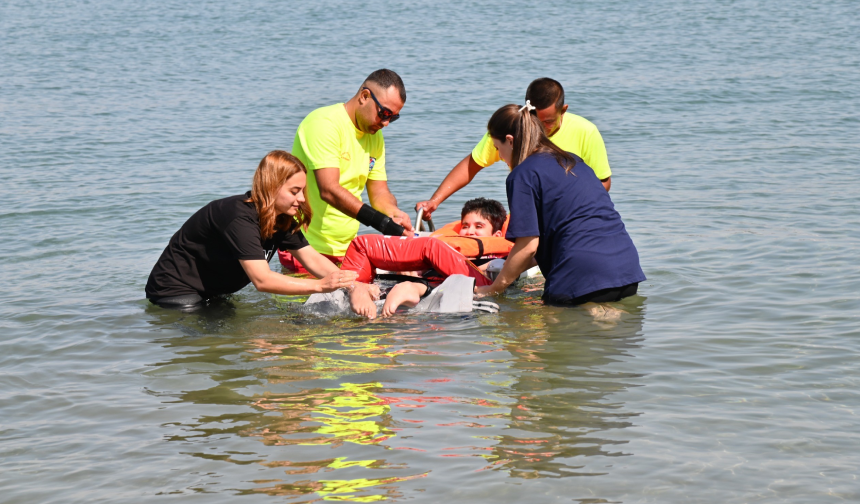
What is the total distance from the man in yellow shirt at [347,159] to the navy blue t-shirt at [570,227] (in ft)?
4.54

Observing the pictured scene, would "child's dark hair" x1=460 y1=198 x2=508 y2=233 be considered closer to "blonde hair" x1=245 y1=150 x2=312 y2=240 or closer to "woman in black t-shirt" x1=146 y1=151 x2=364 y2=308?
"woman in black t-shirt" x1=146 y1=151 x2=364 y2=308

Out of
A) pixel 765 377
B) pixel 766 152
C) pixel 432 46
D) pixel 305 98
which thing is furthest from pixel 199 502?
pixel 432 46

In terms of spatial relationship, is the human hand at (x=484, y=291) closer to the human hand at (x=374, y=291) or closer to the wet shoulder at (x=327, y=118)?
the human hand at (x=374, y=291)

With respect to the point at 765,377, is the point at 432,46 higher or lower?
higher

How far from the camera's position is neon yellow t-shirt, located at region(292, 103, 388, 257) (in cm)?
669

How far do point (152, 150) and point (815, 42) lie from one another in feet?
62.5

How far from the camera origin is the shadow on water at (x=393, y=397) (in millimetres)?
3855

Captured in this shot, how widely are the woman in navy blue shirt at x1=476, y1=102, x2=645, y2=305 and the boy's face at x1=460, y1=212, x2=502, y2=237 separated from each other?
4.99 ft

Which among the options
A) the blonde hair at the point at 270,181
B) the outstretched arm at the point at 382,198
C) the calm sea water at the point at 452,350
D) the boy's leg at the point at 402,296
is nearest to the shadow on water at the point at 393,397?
the calm sea water at the point at 452,350

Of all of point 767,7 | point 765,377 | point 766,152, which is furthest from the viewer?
point 767,7

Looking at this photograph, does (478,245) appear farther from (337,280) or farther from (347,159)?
(337,280)

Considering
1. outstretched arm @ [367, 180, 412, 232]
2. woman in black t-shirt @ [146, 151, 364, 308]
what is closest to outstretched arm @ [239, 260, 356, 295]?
woman in black t-shirt @ [146, 151, 364, 308]

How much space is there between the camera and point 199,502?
3.62 m

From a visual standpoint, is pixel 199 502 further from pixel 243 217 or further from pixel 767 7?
pixel 767 7
